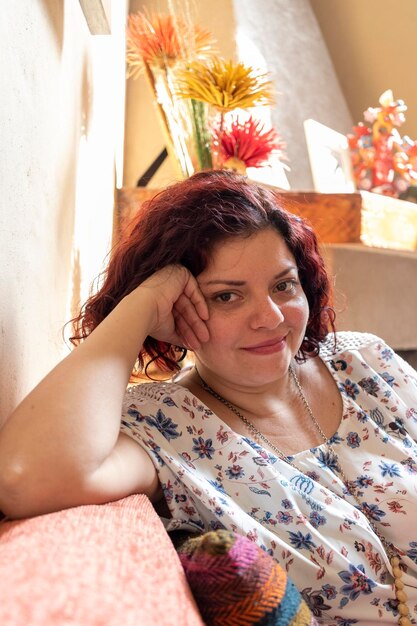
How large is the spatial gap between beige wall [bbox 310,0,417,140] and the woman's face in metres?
3.03

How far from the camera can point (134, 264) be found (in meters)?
1.35

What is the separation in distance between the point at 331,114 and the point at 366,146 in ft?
2.41

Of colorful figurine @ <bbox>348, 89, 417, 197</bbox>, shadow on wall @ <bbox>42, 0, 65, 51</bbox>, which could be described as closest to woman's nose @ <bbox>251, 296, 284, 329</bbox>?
shadow on wall @ <bbox>42, 0, 65, 51</bbox>

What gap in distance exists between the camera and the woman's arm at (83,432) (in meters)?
0.94

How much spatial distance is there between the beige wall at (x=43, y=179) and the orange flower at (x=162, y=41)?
590mm

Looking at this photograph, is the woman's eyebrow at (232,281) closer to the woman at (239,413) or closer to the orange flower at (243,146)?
the woman at (239,413)

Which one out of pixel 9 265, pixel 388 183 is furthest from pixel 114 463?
pixel 388 183

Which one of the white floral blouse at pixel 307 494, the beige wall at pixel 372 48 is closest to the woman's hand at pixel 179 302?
the white floral blouse at pixel 307 494

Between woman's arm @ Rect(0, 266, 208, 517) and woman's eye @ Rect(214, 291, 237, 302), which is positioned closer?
woman's arm @ Rect(0, 266, 208, 517)

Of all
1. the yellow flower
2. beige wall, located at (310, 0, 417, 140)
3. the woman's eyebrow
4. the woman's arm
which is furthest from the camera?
beige wall, located at (310, 0, 417, 140)

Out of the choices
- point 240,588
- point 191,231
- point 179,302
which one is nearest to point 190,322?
point 179,302

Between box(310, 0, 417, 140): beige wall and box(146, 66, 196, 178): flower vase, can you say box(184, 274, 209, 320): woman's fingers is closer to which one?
box(146, 66, 196, 178): flower vase

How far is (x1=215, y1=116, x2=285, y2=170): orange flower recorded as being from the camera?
2.65 metres

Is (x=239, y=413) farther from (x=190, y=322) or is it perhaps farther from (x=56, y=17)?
(x=56, y=17)
